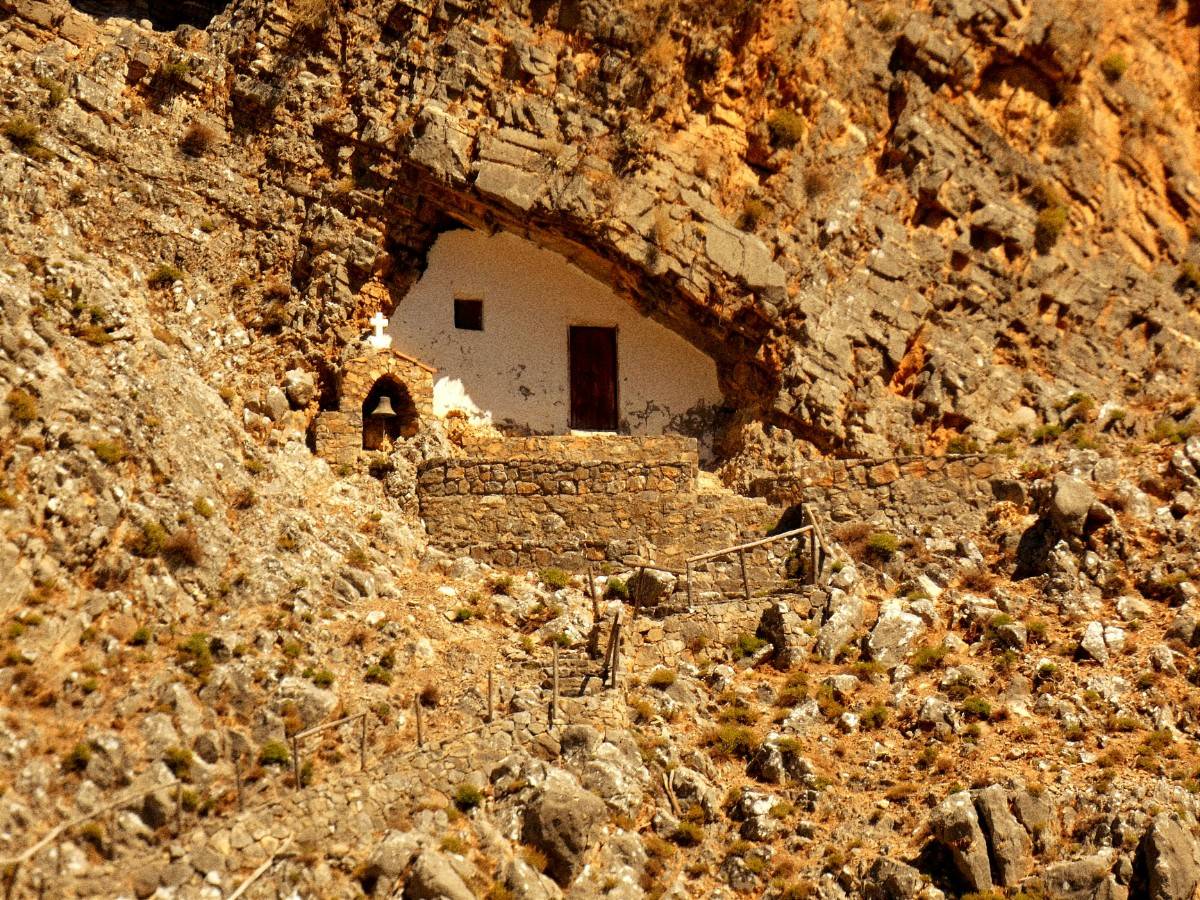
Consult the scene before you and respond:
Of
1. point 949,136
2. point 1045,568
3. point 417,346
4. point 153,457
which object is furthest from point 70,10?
point 1045,568

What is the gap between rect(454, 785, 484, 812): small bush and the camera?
2172cm

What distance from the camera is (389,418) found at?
3019cm

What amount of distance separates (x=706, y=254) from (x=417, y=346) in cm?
517

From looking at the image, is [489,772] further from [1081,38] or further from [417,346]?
[1081,38]

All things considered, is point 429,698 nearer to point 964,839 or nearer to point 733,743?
point 733,743

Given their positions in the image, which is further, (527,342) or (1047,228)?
(1047,228)

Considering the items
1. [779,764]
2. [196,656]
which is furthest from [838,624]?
[196,656]

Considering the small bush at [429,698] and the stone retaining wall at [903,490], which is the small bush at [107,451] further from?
the stone retaining wall at [903,490]

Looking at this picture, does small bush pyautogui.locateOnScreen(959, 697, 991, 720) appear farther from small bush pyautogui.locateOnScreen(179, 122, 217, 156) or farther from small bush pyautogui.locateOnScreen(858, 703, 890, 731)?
small bush pyautogui.locateOnScreen(179, 122, 217, 156)

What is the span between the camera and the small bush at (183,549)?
2364 cm

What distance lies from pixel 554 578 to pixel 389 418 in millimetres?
4602

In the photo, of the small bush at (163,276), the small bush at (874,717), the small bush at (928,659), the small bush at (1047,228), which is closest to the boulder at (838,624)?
the small bush at (928,659)

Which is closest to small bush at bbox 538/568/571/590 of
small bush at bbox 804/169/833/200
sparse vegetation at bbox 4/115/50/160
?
small bush at bbox 804/169/833/200

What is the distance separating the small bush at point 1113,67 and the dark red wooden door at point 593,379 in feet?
38.6
